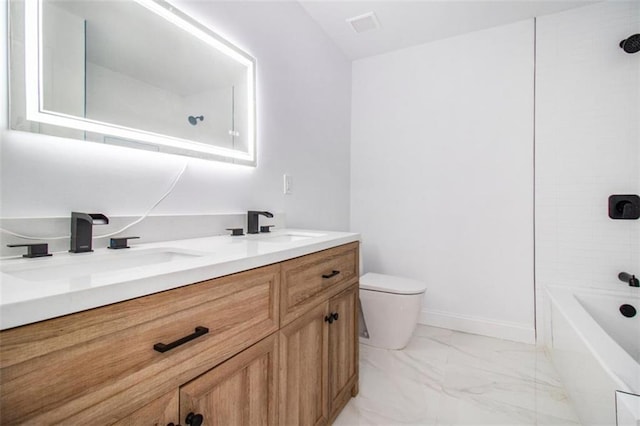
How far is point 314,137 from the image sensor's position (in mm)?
2215

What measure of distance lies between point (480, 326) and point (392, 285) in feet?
2.92

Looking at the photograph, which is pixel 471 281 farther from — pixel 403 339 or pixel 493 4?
pixel 493 4

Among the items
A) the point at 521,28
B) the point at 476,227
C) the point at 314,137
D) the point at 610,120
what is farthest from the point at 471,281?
the point at 521,28

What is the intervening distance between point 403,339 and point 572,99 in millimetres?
2044

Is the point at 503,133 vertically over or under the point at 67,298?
over

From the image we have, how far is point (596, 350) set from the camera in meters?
1.22

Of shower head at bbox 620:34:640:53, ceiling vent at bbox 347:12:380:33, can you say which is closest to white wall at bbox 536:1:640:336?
shower head at bbox 620:34:640:53

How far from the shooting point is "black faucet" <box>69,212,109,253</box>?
87 cm

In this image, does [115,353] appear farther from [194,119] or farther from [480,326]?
[480,326]

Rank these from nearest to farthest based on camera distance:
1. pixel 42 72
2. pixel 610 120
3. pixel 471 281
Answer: pixel 42 72
pixel 610 120
pixel 471 281

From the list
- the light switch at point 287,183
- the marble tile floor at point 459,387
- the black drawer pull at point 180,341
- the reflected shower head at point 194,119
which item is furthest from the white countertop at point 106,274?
the marble tile floor at point 459,387

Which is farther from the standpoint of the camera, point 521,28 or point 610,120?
point 521,28

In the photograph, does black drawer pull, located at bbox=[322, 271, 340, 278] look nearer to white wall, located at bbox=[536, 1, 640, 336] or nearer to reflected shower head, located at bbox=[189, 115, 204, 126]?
reflected shower head, located at bbox=[189, 115, 204, 126]

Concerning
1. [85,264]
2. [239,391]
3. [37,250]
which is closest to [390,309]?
[239,391]
